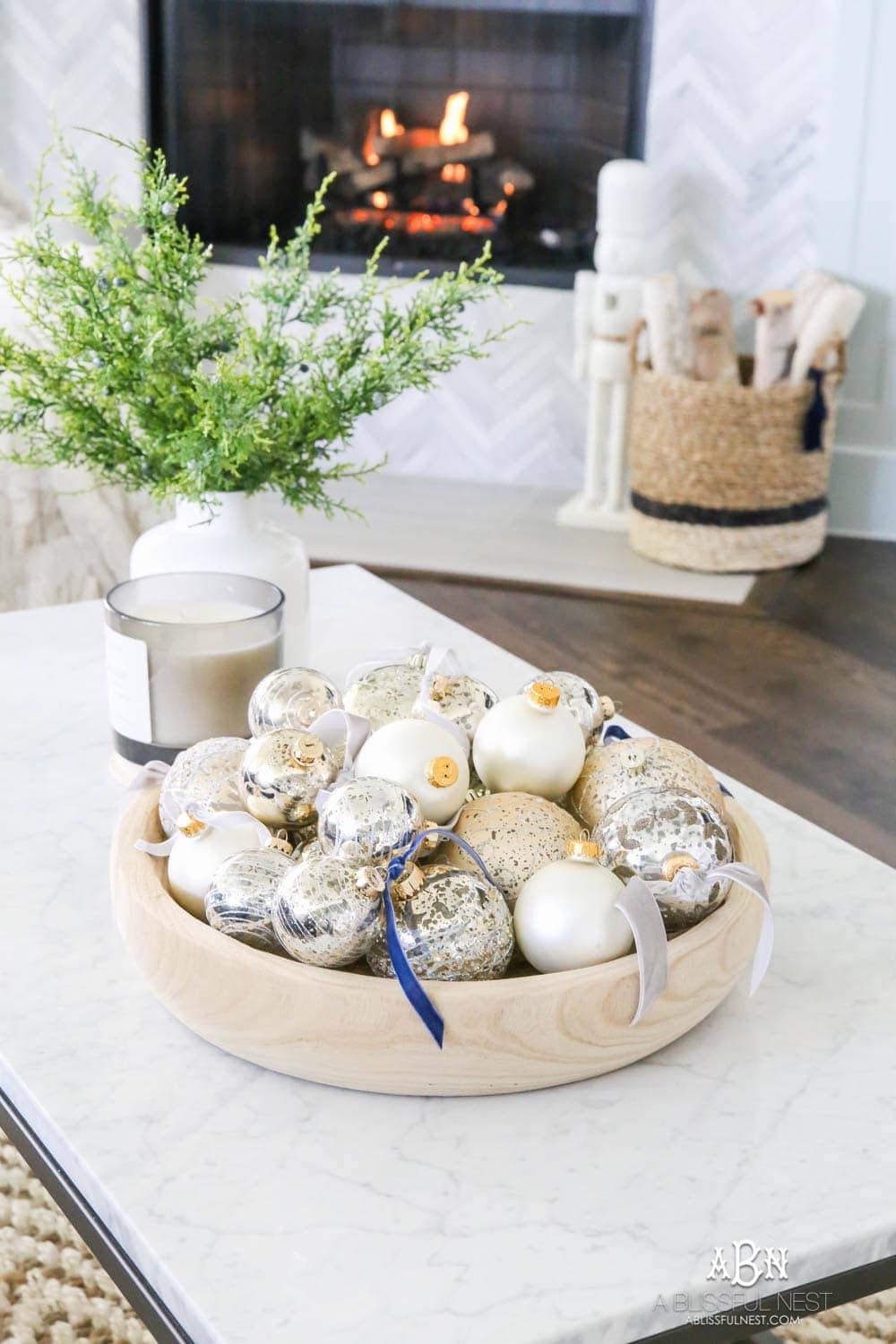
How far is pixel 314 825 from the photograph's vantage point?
36.6 inches

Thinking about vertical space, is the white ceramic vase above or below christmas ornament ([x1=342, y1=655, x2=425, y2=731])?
above

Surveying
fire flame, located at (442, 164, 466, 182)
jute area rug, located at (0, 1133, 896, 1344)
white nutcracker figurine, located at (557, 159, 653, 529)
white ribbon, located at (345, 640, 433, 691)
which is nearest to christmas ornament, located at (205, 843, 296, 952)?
white ribbon, located at (345, 640, 433, 691)

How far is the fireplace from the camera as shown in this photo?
3.51 m

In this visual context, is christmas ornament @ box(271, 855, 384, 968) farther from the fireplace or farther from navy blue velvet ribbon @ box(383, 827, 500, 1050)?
the fireplace

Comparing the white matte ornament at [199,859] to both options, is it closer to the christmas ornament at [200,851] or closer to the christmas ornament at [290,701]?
the christmas ornament at [200,851]

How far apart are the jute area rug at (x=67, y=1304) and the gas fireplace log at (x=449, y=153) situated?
2871mm

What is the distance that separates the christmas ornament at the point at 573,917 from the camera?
0.81 metres

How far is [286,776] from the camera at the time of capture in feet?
2.97

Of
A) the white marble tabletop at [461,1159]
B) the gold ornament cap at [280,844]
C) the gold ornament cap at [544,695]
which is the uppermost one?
the gold ornament cap at [544,695]

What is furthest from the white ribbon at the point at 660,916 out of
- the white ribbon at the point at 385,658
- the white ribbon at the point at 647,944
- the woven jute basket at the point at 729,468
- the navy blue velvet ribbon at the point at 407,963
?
the woven jute basket at the point at 729,468

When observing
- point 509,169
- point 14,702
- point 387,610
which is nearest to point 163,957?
point 14,702

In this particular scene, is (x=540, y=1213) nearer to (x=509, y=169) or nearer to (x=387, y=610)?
(x=387, y=610)

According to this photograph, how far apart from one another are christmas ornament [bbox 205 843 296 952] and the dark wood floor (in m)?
1.39

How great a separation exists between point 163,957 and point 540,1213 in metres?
0.25
